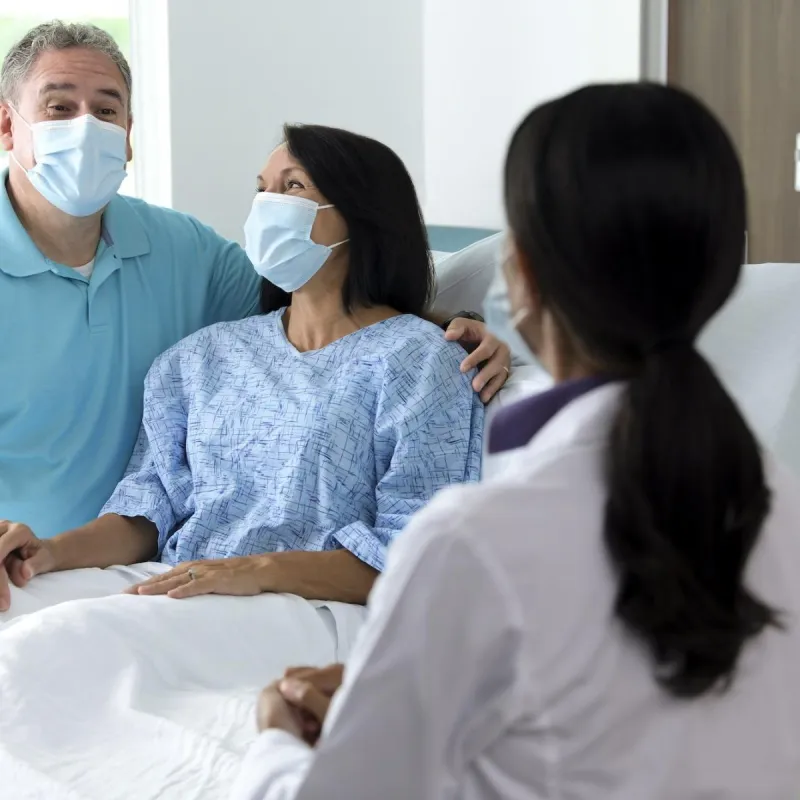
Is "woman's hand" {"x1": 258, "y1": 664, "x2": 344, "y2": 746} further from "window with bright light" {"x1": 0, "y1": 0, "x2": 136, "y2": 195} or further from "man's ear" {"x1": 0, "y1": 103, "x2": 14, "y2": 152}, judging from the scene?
"window with bright light" {"x1": 0, "y1": 0, "x2": 136, "y2": 195}

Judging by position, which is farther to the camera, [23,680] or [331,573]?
[331,573]

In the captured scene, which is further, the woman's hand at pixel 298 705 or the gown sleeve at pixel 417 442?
the gown sleeve at pixel 417 442

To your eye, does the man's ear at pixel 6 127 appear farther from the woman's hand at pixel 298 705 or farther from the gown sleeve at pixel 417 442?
the woman's hand at pixel 298 705

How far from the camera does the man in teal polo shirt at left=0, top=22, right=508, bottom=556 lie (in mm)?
2113

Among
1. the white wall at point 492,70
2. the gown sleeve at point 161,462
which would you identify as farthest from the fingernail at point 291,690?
the white wall at point 492,70

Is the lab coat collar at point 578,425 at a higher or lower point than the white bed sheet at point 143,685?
higher

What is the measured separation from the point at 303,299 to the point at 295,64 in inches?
62.1

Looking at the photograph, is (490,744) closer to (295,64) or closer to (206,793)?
(206,793)

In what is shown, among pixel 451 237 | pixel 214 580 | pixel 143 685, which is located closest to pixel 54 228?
pixel 214 580

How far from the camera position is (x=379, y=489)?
1.81 m

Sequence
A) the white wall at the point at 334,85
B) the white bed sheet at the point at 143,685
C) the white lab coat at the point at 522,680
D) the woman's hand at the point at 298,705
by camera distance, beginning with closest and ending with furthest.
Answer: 1. the white lab coat at the point at 522,680
2. the woman's hand at the point at 298,705
3. the white bed sheet at the point at 143,685
4. the white wall at the point at 334,85

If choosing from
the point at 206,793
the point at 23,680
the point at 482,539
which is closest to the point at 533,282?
the point at 482,539

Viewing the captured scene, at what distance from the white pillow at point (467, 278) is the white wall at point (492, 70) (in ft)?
1.57

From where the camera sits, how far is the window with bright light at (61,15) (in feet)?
10.8
